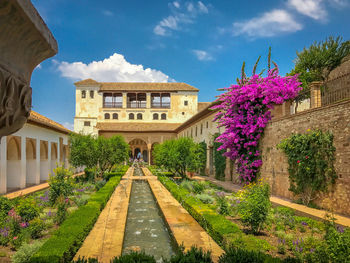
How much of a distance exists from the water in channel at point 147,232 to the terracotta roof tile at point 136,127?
26116 millimetres

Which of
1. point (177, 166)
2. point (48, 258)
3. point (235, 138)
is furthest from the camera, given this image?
point (177, 166)

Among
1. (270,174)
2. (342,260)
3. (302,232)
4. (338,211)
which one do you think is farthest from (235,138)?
(342,260)

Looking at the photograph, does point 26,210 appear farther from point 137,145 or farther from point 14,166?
point 137,145

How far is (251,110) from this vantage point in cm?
1268

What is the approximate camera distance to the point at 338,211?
7.56 m

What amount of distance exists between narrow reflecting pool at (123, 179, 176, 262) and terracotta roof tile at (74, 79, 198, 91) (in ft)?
99.4

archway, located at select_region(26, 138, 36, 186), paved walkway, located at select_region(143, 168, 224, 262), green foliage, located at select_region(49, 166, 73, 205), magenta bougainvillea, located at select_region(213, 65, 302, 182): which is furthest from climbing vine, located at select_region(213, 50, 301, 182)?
archway, located at select_region(26, 138, 36, 186)

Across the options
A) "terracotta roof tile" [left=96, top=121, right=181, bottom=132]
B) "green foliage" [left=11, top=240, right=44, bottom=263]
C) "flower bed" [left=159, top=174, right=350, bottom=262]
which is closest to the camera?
"flower bed" [left=159, top=174, right=350, bottom=262]

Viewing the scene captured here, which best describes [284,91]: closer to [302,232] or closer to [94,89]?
[302,232]

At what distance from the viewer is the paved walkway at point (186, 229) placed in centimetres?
529

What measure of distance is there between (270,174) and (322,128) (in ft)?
12.0

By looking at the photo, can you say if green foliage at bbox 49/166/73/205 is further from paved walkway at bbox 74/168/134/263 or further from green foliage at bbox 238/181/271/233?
green foliage at bbox 238/181/271/233

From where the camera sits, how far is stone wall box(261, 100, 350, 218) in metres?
7.46

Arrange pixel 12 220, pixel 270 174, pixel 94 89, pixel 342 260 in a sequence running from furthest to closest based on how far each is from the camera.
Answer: pixel 94 89, pixel 270 174, pixel 12 220, pixel 342 260
